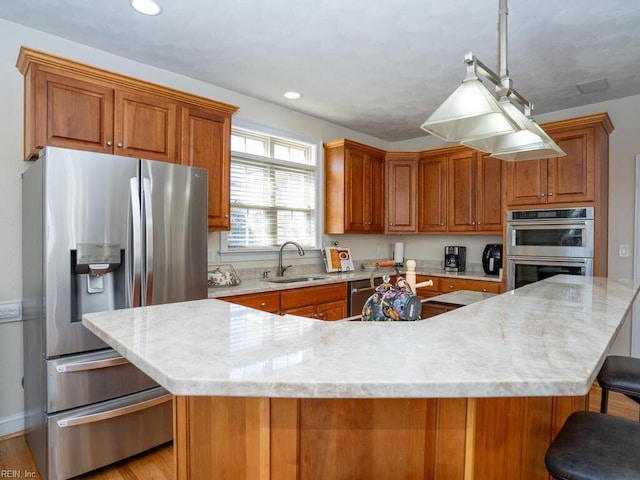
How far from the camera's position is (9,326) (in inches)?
95.3

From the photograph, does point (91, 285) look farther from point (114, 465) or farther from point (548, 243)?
point (548, 243)

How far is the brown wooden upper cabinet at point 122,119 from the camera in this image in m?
2.18

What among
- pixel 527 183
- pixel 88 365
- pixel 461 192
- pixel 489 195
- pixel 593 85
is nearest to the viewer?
pixel 88 365

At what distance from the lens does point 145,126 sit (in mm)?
2572

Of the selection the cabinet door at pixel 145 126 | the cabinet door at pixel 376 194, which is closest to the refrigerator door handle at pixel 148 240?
the cabinet door at pixel 145 126

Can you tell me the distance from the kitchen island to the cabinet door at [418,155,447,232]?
10.9ft

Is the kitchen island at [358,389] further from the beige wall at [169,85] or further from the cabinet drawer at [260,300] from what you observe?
the beige wall at [169,85]

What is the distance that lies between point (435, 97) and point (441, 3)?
4.84ft

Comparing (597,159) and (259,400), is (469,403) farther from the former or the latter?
(597,159)

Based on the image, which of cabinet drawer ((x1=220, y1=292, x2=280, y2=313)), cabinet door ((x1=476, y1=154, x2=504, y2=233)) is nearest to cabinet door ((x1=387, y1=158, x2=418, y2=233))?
cabinet door ((x1=476, y1=154, x2=504, y2=233))

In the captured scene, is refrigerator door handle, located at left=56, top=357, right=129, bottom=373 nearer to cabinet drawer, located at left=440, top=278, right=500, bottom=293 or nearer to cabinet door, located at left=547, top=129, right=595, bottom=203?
cabinet drawer, located at left=440, top=278, right=500, bottom=293

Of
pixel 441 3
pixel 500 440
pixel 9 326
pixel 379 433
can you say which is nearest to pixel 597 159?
pixel 441 3

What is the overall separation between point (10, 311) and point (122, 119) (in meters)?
1.43

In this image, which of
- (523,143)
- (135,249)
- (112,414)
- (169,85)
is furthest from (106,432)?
(523,143)
